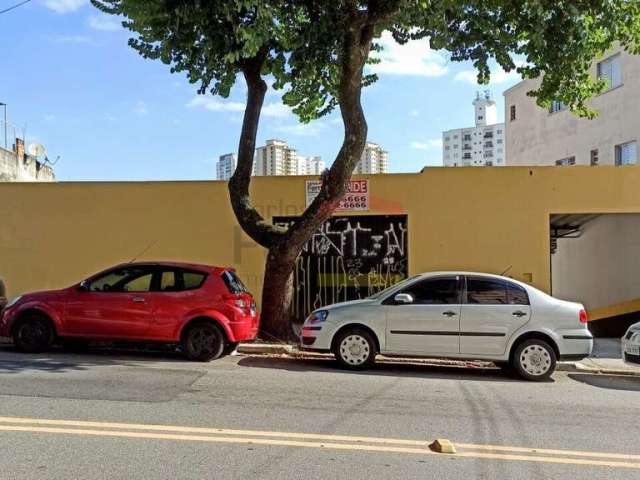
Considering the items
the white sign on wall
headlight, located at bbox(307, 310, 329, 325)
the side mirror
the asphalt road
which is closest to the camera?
the asphalt road

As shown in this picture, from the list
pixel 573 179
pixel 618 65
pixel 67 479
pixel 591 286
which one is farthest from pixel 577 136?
pixel 67 479

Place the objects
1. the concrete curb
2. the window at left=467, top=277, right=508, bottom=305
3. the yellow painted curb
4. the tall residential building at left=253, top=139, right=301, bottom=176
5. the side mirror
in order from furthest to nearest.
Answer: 1. the tall residential building at left=253, top=139, right=301, bottom=176
2. the concrete curb
3. the window at left=467, top=277, right=508, bottom=305
4. the side mirror
5. the yellow painted curb

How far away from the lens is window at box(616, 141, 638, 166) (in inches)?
930

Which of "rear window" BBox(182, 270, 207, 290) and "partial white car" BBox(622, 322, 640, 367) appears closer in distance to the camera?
"partial white car" BBox(622, 322, 640, 367)

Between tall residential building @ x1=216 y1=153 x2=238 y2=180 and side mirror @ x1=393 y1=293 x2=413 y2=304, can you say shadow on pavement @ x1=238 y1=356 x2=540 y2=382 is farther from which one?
tall residential building @ x1=216 y1=153 x2=238 y2=180

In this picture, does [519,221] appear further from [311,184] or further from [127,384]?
[127,384]

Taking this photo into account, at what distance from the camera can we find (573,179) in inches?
532

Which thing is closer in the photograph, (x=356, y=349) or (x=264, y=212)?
(x=356, y=349)

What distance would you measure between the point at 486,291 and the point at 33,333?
701 cm

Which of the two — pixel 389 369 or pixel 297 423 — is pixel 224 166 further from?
pixel 297 423

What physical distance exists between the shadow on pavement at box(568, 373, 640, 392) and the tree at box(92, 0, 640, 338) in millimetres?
4908

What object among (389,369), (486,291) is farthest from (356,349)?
(486,291)

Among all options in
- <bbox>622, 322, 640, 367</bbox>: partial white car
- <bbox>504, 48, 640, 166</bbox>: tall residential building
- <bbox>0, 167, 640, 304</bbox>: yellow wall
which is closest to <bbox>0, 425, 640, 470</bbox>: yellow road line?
<bbox>622, 322, 640, 367</bbox>: partial white car

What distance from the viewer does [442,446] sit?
5.00 m
